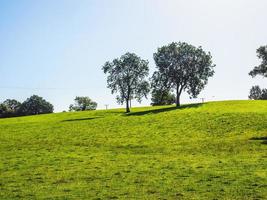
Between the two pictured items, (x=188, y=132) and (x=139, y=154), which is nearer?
(x=139, y=154)

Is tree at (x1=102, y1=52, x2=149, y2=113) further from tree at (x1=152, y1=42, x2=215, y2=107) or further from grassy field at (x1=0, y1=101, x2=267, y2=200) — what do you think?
grassy field at (x1=0, y1=101, x2=267, y2=200)

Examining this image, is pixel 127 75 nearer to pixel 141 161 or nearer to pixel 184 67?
pixel 184 67

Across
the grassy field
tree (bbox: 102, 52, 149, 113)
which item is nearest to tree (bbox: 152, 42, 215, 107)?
tree (bbox: 102, 52, 149, 113)

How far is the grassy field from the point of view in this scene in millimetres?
22375

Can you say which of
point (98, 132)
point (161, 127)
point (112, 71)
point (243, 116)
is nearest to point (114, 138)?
point (98, 132)

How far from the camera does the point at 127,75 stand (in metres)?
107

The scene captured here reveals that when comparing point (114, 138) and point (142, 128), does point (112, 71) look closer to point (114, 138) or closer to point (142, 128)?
point (142, 128)

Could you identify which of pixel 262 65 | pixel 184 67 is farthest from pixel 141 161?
pixel 184 67

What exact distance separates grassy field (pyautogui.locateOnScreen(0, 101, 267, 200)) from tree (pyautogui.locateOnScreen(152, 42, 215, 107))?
121 feet

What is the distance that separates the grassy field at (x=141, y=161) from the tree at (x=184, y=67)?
36.9 metres

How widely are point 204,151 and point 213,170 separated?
11.8m

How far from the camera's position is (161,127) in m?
64.5

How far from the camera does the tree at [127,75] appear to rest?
349 feet

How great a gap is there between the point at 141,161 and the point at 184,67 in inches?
2895
